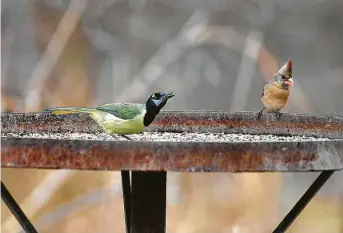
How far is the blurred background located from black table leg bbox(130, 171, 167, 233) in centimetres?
147

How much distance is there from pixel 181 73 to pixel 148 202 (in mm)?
1739

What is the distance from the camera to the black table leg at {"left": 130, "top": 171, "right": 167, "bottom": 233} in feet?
4.22

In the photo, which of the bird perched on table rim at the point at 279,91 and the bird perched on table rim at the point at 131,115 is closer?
the bird perched on table rim at the point at 131,115

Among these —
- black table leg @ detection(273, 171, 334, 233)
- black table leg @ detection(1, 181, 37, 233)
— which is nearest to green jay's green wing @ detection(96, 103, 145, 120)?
black table leg @ detection(1, 181, 37, 233)

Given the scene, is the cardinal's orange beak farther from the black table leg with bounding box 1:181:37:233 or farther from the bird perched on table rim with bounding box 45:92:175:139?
the black table leg with bounding box 1:181:37:233

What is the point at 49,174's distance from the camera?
108 inches

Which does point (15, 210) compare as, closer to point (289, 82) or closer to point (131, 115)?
point (131, 115)

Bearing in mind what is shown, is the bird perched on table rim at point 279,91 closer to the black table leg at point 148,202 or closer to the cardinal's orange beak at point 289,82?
the cardinal's orange beak at point 289,82

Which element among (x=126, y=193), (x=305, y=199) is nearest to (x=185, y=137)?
(x=126, y=193)

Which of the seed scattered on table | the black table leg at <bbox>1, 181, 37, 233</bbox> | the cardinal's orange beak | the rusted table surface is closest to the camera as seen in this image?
the rusted table surface

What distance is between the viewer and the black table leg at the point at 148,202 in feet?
4.22

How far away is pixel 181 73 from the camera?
118 inches

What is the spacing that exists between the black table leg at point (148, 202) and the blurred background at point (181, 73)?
4.83ft

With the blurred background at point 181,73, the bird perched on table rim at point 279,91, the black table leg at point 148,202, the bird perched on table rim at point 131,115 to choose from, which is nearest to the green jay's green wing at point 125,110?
the bird perched on table rim at point 131,115
